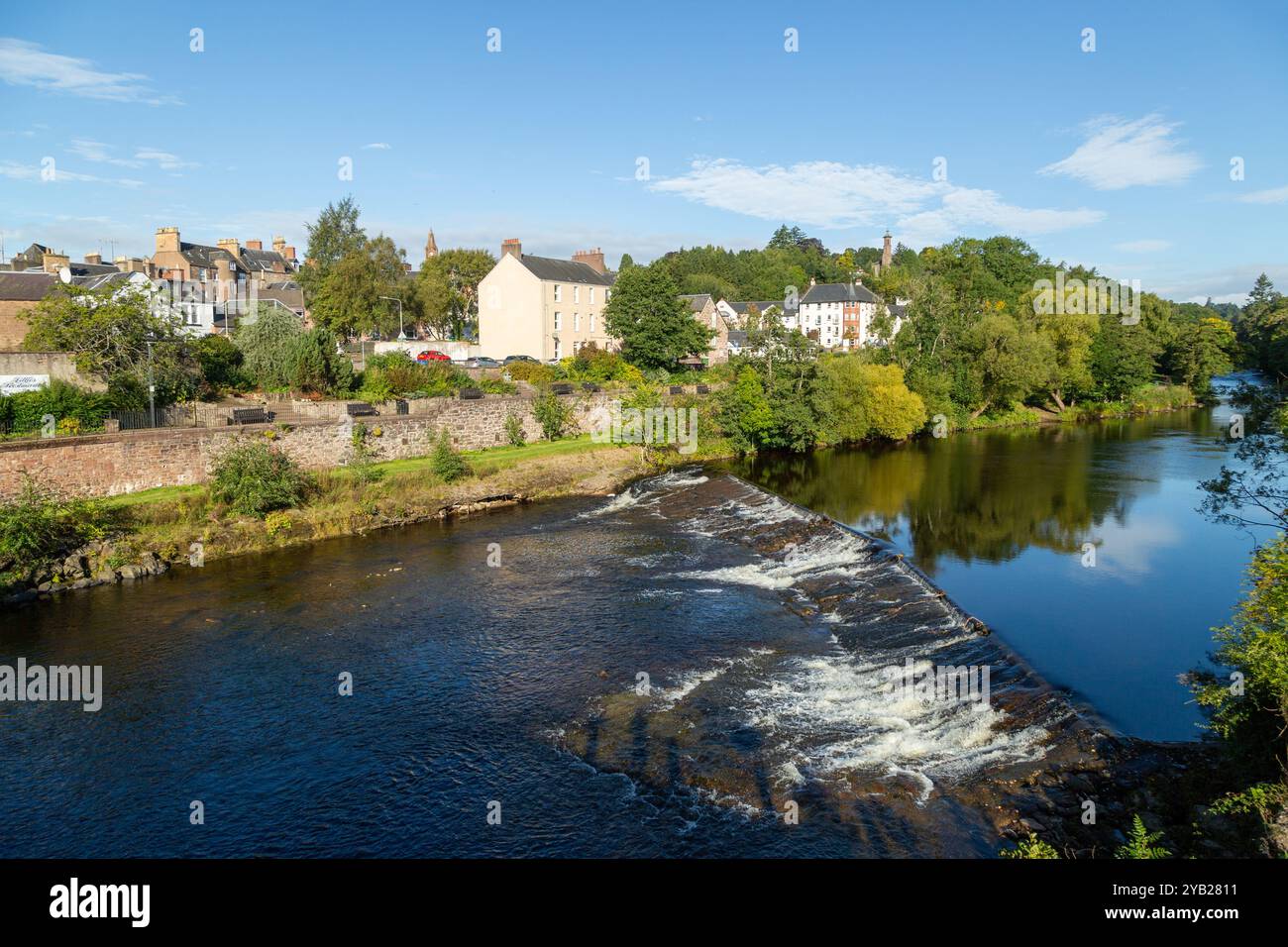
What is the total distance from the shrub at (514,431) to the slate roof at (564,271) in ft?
70.8

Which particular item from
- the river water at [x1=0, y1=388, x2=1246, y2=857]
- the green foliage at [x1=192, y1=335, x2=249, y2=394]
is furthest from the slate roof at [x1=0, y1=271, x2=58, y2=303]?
the river water at [x1=0, y1=388, x2=1246, y2=857]

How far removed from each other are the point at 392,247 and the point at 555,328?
14.8m

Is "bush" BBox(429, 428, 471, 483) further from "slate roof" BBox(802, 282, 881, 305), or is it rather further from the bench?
"slate roof" BBox(802, 282, 881, 305)

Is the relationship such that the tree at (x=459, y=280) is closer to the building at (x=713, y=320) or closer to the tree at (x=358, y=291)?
the tree at (x=358, y=291)

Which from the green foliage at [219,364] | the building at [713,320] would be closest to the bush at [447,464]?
the green foliage at [219,364]

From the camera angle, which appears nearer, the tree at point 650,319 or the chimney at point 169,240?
the tree at point 650,319

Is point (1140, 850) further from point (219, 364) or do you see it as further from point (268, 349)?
point (219, 364)

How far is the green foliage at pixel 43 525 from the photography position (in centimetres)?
2414

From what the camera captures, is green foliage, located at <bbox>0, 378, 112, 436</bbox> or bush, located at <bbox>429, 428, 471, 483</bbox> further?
bush, located at <bbox>429, 428, 471, 483</bbox>

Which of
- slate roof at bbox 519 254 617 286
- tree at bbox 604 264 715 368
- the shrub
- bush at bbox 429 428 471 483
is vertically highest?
slate roof at bbox 519 254 617 286

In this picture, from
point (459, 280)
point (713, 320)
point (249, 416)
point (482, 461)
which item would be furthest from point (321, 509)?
point (713, 320)

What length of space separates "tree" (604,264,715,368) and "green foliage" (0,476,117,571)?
38.4 metres

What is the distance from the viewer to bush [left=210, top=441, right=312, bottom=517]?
30000 mm

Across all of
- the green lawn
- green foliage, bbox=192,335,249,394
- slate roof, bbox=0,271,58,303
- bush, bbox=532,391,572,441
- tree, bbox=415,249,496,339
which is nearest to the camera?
the green lawn
